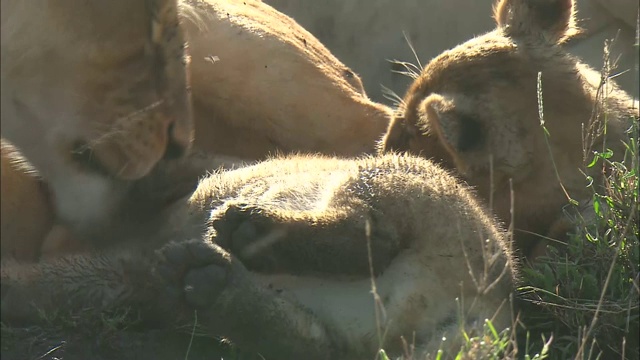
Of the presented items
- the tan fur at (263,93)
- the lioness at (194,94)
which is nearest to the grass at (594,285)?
the lioness at (194,94)

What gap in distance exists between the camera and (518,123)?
197 inches

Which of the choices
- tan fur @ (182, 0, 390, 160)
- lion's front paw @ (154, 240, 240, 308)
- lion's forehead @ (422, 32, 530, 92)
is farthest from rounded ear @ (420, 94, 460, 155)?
lion's front paw @ (154, 240, 240, 308)

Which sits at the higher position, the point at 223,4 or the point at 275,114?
the point at 223,4

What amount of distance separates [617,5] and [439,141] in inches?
154

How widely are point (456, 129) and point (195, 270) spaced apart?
1929mm

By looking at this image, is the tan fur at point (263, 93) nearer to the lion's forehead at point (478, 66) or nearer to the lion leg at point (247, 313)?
the lion's forehead at point (478, 66)

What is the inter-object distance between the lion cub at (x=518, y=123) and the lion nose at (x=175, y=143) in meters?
1.29

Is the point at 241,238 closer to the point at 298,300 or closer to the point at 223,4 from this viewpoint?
the point at 298,300

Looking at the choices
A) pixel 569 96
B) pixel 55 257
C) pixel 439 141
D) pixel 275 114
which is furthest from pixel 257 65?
pixel 55 257

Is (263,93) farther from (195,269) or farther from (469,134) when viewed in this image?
(195,269)

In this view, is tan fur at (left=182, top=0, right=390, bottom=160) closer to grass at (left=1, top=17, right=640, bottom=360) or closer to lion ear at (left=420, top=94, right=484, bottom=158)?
lion ear at (left=420, top=94, right=484, bottom=158)

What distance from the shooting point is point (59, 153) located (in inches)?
166

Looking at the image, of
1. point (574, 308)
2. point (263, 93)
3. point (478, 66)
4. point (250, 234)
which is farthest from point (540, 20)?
point (250, 234)

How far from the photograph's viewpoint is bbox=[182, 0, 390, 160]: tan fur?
5.44 meters
